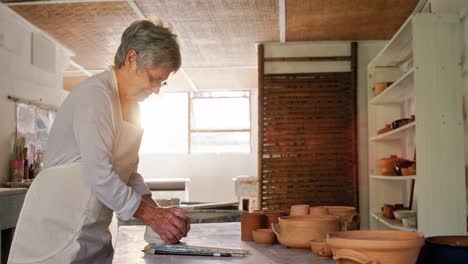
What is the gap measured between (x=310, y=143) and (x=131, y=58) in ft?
11.8

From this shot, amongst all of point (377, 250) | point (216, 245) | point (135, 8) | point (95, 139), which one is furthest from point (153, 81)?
point (135, 8)

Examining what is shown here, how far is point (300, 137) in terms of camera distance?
5.32 meters

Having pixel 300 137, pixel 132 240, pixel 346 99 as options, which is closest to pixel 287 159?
pixel 300 137

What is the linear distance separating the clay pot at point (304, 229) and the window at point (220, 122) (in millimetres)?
7477

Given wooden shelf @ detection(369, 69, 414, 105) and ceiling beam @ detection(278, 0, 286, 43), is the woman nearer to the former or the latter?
wooden shelf @ detection(369, 69, 414, 105)

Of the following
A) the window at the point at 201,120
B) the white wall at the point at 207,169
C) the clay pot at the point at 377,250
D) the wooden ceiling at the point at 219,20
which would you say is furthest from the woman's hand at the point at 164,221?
the window at the point at 201,120

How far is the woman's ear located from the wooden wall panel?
3443 millimetres

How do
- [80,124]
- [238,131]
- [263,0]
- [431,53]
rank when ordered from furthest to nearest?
[238,131]
[263,0]
[431,53]
[80,124]

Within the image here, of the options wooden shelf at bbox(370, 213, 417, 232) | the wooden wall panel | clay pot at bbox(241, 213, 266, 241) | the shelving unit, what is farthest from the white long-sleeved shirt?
the wooden wall panel

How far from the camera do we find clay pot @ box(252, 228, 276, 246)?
1.82m

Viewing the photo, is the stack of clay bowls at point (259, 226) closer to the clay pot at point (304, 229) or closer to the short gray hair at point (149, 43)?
the clay pot at point (304, 229)

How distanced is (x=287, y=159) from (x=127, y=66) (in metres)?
3.53

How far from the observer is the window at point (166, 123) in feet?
30.1

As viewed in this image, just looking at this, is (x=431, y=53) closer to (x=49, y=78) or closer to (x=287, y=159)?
(x=287, y=159)
